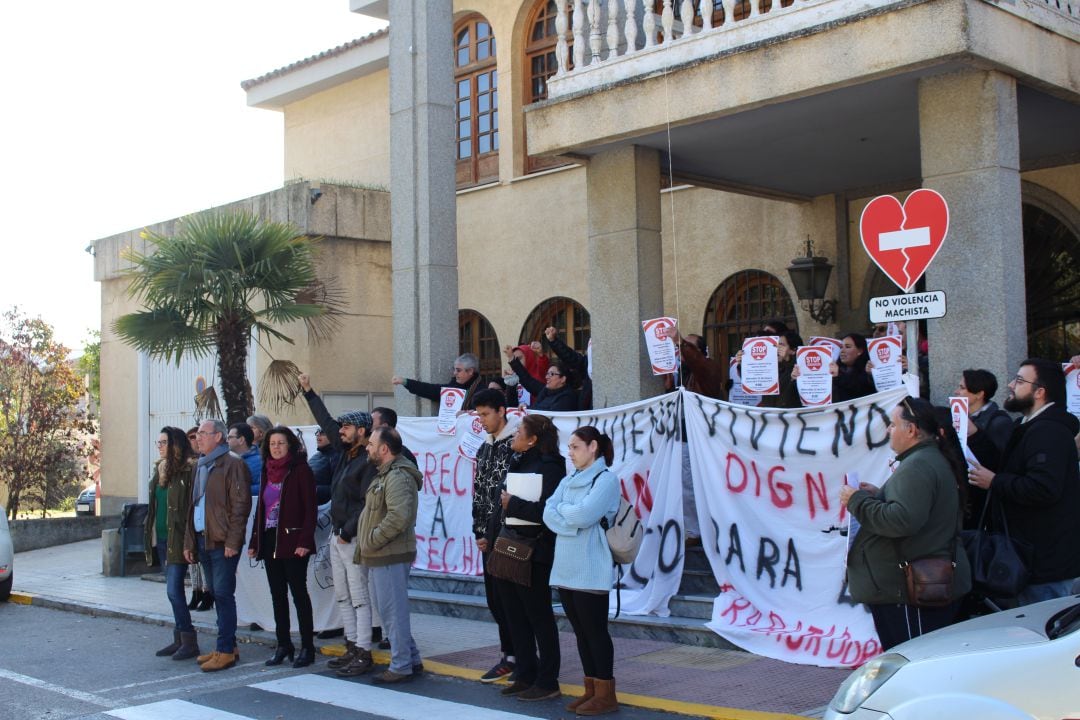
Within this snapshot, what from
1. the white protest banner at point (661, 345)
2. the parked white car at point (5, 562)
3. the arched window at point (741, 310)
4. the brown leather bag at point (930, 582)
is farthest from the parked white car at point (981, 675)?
the parked white car at point (5, 562)

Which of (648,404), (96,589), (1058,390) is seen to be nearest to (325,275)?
(96,589)

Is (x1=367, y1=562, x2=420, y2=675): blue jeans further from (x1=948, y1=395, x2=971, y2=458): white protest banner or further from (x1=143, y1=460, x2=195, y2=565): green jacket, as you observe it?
(x1=948, y1=395, x2=971, y2=458): white protest banner

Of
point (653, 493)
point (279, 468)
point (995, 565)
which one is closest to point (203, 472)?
point (279, 468)

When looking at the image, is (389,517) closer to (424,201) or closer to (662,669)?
(662,669)

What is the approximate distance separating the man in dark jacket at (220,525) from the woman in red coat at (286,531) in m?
0.20

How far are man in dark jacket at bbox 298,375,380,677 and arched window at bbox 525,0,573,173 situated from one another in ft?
29.5

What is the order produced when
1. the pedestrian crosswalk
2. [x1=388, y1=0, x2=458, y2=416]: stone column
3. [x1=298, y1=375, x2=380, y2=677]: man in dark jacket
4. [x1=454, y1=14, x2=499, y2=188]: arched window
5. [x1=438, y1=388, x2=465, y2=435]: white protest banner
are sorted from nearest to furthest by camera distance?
the pedestrian crosswalk < [x1=298, y1=375, x2=380, y2=677]: man in dark jacket < [x1=438, y1=388, x2=465, y2=435]: white protest banner < [x1=388, y1=0, x2=458, y2=416]: stone column < [x1=454, y1=14, x2=499, y2=188]: arched window

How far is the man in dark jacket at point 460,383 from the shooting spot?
1188 centimetres

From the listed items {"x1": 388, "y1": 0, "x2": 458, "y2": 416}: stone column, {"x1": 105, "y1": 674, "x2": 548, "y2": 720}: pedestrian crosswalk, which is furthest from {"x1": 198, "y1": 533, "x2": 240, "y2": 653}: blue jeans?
{"x1": 388, "y1": 0, "x2": 458, "y2": 416}: stone column

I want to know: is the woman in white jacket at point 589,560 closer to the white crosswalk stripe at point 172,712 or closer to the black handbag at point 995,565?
the black handbag at point 995,565

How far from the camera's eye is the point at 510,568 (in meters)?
7.53

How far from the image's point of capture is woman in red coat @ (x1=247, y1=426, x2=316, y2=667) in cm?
A: 892

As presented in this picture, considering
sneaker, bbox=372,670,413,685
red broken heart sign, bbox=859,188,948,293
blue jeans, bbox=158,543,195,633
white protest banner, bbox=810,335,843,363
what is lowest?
sneaker, bbox=372,670,413,685

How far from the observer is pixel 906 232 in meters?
7.43
